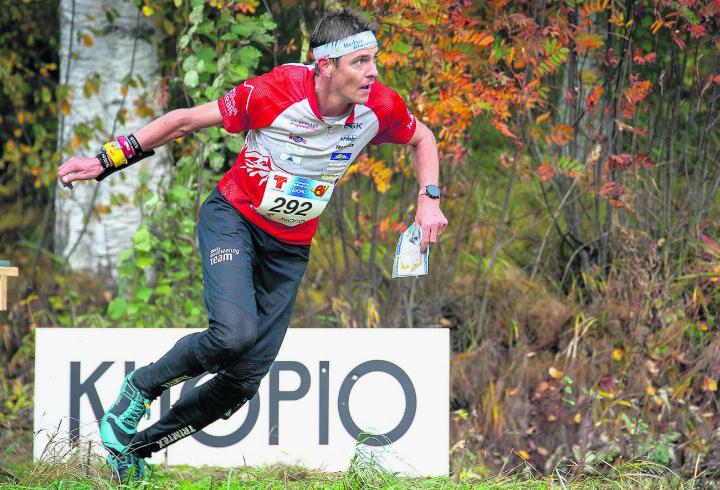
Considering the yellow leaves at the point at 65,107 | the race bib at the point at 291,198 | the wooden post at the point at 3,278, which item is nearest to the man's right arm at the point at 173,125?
the race bib at the point at 291,198

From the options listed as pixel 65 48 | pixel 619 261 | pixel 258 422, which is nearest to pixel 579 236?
pixel 619 261

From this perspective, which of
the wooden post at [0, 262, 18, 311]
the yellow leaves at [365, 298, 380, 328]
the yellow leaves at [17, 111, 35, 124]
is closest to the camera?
the wooden post at [0, 262, 18, 311]

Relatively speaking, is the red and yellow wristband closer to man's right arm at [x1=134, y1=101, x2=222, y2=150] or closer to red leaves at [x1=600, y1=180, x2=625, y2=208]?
man's right arm at [x1=134, y1=101, x2=222, y2=150]

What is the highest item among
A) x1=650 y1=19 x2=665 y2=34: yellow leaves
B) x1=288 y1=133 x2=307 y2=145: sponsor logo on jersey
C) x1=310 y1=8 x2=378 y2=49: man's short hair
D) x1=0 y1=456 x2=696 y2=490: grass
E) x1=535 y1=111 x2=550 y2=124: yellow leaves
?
x1=650 y1=19 x2=665 y2=34: yellow leaves

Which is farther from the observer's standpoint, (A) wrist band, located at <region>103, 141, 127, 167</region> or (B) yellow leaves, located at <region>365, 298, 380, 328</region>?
(B) yellow leaves, located at <region>365, 298, 380, 328</region>

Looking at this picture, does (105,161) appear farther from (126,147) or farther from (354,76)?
(354,76)

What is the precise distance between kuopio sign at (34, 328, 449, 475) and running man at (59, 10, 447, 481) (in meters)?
0.78

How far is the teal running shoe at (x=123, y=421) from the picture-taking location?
14.3 ft

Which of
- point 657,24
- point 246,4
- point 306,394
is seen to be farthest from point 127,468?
point 657,24

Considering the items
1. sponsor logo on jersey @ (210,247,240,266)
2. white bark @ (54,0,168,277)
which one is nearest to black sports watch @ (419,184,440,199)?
sponsor logo on jersey @ (210,247,240,266)

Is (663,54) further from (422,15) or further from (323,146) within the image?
(323,146)

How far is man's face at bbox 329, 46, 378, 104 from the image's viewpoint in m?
4.11

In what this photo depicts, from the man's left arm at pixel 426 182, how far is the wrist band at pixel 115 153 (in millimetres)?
1183

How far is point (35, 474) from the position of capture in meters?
4.41
